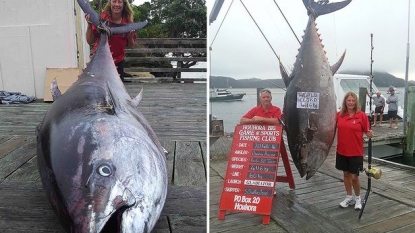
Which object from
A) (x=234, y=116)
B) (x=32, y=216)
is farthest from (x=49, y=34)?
(x=32, y=216)

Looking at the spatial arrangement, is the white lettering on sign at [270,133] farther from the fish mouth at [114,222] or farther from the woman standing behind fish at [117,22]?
the fish mouth at [114,222]

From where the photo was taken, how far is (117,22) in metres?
2.13

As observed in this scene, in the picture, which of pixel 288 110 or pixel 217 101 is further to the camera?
pixel 288 110

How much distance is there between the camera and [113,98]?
3.69ft

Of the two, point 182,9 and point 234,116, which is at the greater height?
point 182,9

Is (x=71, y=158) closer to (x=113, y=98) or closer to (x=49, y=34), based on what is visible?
(x=113, y=98)

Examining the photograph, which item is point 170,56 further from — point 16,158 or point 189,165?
point 189,165

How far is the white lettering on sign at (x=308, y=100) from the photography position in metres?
1.88

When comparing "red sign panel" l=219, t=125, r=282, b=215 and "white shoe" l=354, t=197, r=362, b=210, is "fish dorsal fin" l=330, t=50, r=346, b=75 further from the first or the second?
"white shoe" l=354, t=197, r=362, b=210

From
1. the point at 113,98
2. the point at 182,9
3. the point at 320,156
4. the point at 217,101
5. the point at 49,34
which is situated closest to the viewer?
the point at 113,98

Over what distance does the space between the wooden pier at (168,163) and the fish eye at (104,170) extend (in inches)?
14.9

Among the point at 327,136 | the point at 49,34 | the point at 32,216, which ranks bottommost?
the point at 32,216

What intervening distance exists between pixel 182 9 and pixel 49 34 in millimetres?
1394

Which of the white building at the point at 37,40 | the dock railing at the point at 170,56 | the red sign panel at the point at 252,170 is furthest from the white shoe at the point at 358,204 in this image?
the white building at the point at 37,40
